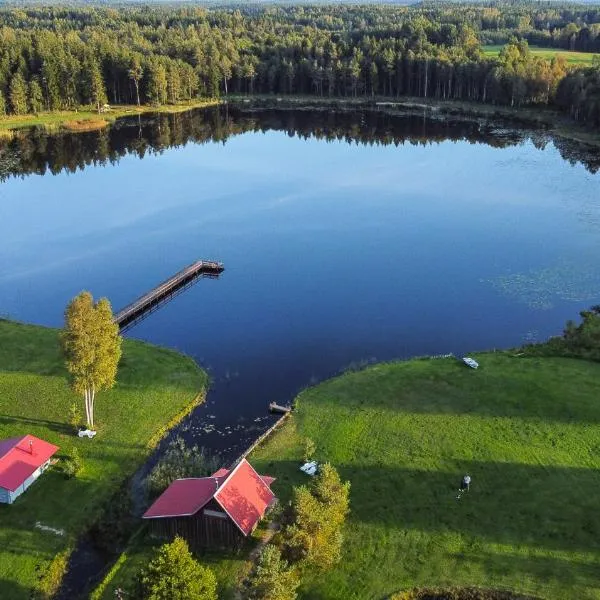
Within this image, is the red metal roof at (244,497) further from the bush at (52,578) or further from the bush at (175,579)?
the bush at (52,578)

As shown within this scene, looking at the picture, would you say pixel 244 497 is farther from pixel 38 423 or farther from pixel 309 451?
pixel 38 423

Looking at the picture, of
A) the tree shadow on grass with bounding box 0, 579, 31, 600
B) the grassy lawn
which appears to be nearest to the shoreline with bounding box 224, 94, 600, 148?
the grassy lawn

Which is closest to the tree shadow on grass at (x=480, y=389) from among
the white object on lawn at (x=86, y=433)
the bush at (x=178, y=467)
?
the bush at (x=178, y=467)

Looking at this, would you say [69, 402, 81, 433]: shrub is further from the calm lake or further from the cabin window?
the cabin window

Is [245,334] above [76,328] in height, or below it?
below

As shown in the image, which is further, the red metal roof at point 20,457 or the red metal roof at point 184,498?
the red metal roof at point 20,457

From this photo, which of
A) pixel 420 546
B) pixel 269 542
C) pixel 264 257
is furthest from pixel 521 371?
pixel 264 257

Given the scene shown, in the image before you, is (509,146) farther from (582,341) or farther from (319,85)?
(582,341)
